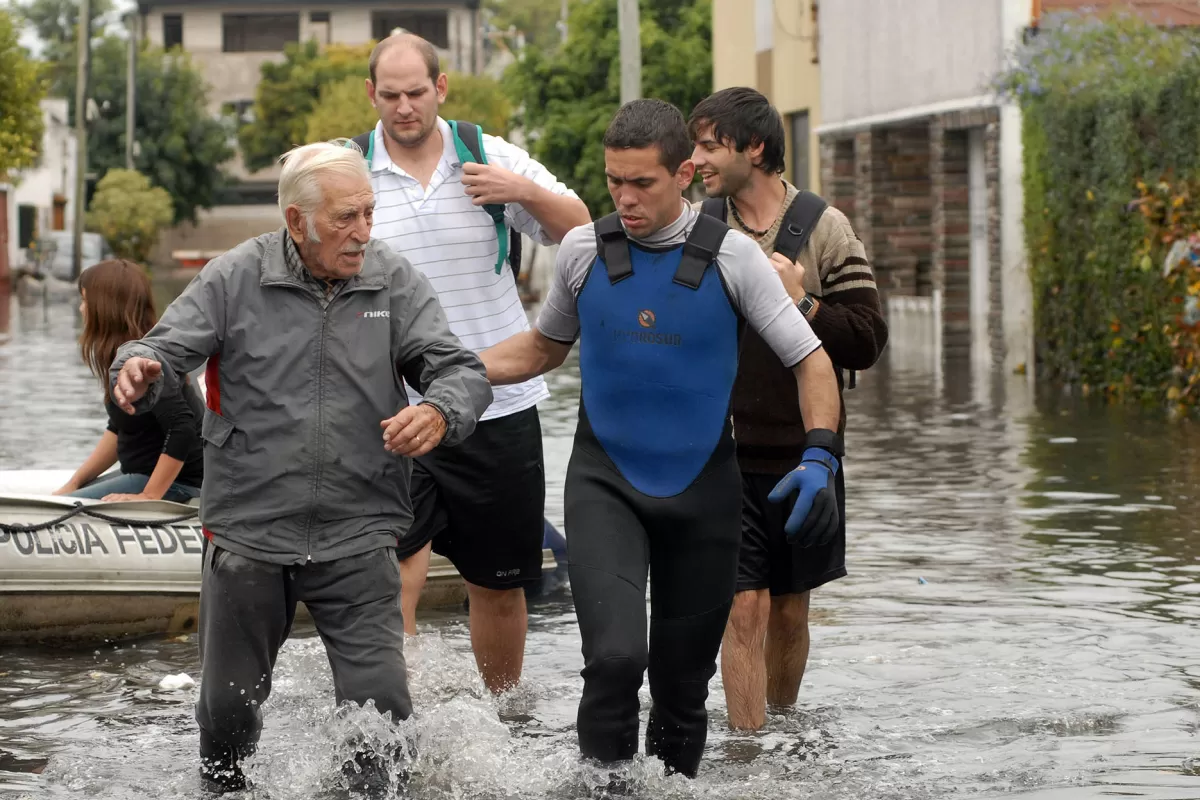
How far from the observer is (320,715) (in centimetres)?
700

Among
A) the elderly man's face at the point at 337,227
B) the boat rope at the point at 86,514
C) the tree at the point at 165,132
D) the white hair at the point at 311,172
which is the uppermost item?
the tree at the point at 165,132

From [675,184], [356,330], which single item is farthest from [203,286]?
[675,184]

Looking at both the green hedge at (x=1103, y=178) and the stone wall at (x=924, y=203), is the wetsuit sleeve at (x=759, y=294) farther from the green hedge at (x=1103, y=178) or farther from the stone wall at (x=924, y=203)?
the stone wall at (x=924, y=203)

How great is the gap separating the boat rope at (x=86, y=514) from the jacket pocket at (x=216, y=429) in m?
3.11

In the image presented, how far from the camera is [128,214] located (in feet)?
206

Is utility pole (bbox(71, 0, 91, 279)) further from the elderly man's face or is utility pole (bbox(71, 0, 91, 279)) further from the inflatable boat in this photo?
the elderly man's face

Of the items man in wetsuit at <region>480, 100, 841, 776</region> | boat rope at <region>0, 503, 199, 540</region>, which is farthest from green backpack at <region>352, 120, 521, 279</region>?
boat rope at <region>0, 503, 199, 540</region>

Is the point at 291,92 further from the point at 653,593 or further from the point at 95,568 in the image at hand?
the point at 653,593

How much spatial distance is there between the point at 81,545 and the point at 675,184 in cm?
372

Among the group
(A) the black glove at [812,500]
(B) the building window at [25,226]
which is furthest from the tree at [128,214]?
(A) the black glove at [812,500]

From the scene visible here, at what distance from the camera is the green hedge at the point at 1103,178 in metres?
16.5

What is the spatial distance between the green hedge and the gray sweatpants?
11.6 m

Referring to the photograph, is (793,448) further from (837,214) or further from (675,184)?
(675,184)

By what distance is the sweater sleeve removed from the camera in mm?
6191
